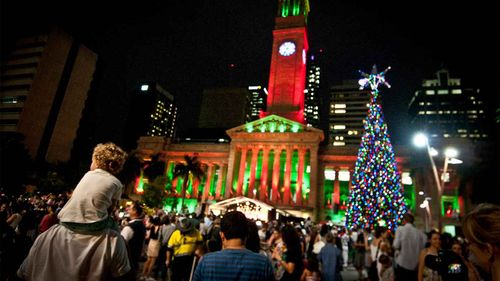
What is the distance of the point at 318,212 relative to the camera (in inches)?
1870

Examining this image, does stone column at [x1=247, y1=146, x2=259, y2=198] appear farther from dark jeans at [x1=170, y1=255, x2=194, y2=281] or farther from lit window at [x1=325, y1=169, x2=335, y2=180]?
dark jeans at [x1=170, y1=255, x2=194, y2=281]

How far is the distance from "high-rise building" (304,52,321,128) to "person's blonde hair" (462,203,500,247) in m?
163

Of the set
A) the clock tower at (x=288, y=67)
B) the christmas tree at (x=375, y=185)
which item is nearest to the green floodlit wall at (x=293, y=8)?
the clock tower at (x=288, y=67)

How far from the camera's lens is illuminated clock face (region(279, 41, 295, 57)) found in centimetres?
5662

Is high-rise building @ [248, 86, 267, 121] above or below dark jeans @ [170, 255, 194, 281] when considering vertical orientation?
above

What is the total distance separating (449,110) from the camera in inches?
4200

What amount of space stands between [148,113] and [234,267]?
469 feet

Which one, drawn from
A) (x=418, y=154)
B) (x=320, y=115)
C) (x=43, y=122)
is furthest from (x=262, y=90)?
(x=418, y=154)

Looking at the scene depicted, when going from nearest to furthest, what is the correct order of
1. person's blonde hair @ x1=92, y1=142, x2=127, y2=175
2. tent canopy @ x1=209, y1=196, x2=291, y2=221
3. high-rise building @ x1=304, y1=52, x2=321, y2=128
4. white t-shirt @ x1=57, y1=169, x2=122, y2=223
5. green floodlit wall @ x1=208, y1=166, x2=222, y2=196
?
white t-shirt @ x1=57, y1=169, x2=122, y2=223 < person's blonde hair @ x1=92, y1=142, x2=127, y2=175 < tent canopy @ x1=209, y1=196, x2=291, y2=221 < green floodlit wall @ x1=208, y1=166, x2=222, y2=196 < high-rise building @ x1=304, y1=52, x2=321, y2=128

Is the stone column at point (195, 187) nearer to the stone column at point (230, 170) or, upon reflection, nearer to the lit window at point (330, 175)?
the stone column at point (230, 170)

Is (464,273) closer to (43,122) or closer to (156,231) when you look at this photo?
(156,231)

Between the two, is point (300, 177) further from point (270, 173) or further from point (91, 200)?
point (91, 200)

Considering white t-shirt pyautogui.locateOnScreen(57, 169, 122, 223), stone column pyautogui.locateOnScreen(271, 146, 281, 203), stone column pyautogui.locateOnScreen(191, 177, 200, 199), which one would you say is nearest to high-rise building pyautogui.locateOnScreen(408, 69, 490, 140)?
stone column pyautogui.locateOnScreen(271, 146, 281, 203)

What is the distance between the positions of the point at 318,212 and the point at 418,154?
1788 cm
